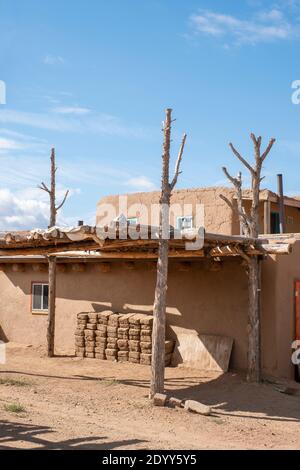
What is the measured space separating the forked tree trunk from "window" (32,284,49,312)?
7.68m

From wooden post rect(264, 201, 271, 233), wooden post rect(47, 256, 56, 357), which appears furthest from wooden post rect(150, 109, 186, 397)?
wooden post rect(264, 201, 271, 233)

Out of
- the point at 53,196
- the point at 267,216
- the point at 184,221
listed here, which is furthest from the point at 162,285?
the point at 184,221

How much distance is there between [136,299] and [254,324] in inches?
163

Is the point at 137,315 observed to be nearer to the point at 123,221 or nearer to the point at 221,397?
the point at 221,397

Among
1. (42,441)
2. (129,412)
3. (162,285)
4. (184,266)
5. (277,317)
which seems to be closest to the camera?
(42,441)

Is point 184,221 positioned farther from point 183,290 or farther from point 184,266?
point 184,266

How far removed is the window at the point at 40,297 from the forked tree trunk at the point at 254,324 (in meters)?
7.68

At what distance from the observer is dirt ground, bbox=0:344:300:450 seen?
770 centimetres

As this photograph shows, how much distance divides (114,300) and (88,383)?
3873 mm

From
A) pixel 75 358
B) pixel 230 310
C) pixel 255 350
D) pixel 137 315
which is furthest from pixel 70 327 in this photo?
pixel 255 350

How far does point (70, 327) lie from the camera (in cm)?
1666

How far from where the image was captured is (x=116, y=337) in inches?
575

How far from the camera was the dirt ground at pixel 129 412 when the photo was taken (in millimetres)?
7704

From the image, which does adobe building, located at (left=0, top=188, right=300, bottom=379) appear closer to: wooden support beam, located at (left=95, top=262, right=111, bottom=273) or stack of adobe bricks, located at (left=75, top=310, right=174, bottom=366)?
wooden support beam, located at (left=95, top=262, right=111, bottom=273)
